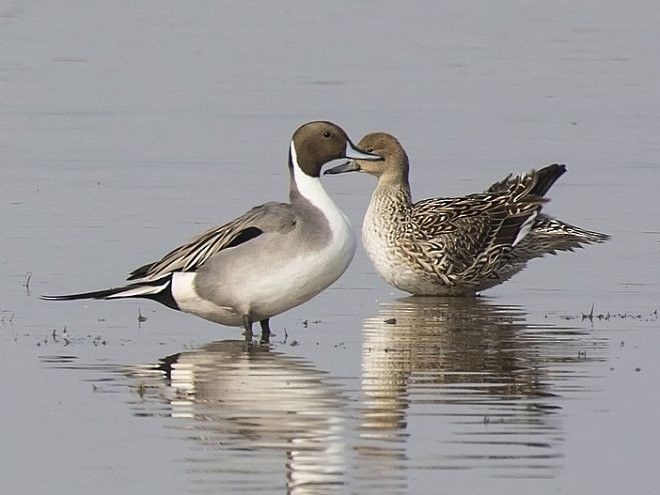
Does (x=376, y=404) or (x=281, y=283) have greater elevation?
(x=281, y=283)

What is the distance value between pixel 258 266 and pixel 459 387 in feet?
Result: 5.25

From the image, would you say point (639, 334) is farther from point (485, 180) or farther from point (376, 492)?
point (485, 180)

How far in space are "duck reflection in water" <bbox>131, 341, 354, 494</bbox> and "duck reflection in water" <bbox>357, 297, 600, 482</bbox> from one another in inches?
7.2

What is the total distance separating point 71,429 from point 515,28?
1869 centimetres

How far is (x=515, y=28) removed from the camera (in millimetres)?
26297

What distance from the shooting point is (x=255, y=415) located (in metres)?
8.59

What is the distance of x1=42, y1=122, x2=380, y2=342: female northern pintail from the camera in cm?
1027

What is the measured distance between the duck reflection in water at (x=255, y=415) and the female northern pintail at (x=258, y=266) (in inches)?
9.7

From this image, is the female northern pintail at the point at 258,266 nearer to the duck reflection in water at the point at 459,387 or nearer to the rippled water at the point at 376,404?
the rippled water at the point at 376,404

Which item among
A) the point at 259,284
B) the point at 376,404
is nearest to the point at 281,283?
the point at 259,284

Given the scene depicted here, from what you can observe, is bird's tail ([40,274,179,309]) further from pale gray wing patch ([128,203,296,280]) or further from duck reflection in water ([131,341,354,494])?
duck reflection in water ([131,341,354,494])

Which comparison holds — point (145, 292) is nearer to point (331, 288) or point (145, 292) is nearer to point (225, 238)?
point (225, 238)

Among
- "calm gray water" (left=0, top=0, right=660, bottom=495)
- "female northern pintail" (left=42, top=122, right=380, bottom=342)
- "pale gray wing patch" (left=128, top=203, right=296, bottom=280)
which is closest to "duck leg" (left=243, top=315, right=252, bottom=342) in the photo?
"female northern pintail" (left=42, top=122, right=380, bottom=342)

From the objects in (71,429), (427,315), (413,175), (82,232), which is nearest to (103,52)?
(413,175)
